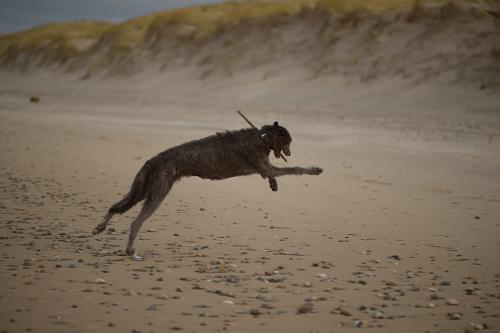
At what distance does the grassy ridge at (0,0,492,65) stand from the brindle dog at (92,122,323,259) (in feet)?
209

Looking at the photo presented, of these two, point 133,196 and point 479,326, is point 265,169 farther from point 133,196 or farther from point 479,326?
point 479,326

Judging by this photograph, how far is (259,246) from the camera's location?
9.84 metres

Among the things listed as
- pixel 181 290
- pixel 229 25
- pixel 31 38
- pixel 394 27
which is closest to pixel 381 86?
pixel 394 27

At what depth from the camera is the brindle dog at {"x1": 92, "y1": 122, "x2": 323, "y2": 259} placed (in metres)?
9.05

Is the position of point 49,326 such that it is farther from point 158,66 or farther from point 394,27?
point 158,66

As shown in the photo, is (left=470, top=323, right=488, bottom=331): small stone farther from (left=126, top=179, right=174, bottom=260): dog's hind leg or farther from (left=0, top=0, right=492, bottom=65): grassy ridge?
(left=0, top=0, right=492, bottom=65): grassy ridge

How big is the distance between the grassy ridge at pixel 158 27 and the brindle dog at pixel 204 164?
209ft

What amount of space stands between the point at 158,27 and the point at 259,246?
8855 cm

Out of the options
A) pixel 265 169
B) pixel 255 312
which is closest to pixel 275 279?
pixel 255 312

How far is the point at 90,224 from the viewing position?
1112 centimetres

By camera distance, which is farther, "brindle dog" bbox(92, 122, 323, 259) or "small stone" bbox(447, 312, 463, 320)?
"brindle dog" bbox(92, 122, 323, 259)

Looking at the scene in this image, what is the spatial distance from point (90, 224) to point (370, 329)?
6061 millimetres

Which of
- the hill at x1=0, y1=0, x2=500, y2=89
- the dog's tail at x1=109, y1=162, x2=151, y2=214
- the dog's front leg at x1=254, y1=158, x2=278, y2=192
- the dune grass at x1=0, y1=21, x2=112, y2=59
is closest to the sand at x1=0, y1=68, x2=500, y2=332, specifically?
the dog's tail at x1=109, y1=162, x2=151, y2=214

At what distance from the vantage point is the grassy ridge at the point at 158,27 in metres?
77.6
